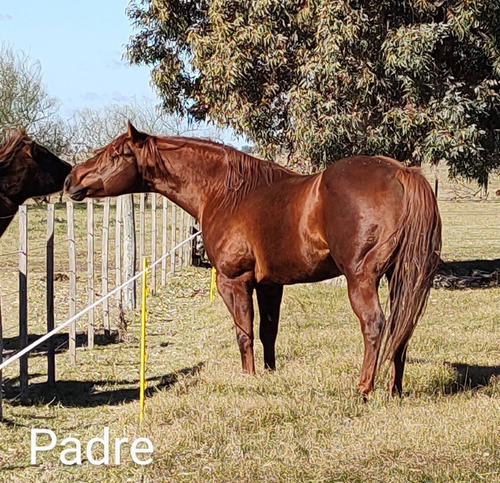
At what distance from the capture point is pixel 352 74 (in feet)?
38.9

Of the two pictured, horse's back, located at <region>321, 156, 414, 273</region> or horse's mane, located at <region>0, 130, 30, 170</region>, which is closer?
horse's back, located at <region>321, 156, 414, 273</region>

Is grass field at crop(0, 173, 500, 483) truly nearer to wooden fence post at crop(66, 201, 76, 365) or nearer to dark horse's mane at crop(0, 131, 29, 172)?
wooden fence post at crop(66, 201, 76, 365)

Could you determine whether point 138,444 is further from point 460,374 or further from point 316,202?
point 460,374

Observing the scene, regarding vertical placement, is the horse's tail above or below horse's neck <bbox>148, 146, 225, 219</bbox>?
below

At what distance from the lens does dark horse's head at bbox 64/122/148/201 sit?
6.46 metres

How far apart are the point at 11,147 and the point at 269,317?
2811 mm

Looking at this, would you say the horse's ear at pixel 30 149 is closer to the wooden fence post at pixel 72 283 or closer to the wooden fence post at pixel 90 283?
the wooden fence post at pixel 72 283

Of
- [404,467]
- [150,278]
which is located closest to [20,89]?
[150,278]

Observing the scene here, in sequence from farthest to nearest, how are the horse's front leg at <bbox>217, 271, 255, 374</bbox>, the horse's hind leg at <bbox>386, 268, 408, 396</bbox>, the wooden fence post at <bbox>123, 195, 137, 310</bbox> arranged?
the wooden fence post at <bbox>123, 195, 137, 310</bbox> < the horse's front leg at <bbox>217, 271, 255, 374</bbox> < the horse's hind leg at <bbox>386, 268, 408, 396</bbox>

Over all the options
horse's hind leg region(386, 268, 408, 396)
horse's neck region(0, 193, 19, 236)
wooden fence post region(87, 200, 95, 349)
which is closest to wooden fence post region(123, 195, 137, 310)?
wooden fence post region(87, 200, 95, 349)

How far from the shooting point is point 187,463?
4.14 meters

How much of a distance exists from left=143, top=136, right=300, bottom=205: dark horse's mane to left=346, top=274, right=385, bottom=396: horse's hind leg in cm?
139

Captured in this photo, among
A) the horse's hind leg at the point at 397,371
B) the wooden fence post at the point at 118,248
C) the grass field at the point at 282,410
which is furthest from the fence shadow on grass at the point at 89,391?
the wooden fence post at the point at 118,248

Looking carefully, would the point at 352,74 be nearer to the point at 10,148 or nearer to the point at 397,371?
the point at 10,148
